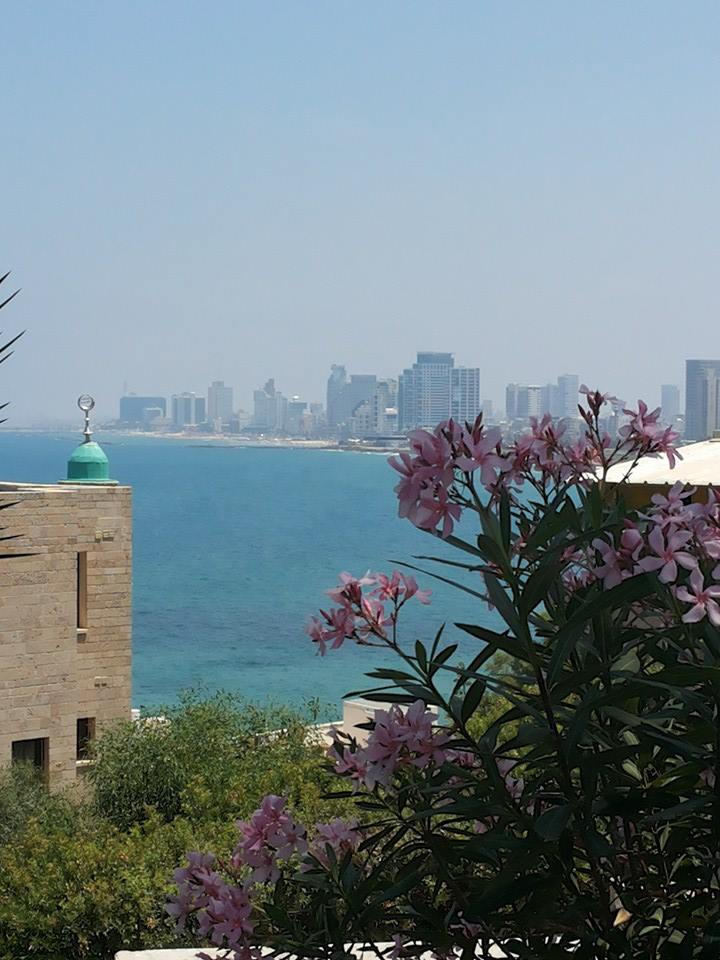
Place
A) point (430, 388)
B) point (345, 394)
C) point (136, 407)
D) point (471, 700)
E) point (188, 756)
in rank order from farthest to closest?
1. point (136, 407)
2. point (345, 394)
3. point (430, 388)
4. point (188, 756)
5. point (471, 700)

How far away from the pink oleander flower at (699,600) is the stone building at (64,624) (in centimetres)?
1501

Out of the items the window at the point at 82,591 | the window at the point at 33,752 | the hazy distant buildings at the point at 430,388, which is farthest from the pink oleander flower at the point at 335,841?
the hazy distant buildings at the point at 430,388

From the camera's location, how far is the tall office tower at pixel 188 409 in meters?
144

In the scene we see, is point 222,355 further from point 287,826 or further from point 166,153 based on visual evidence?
point 287,826

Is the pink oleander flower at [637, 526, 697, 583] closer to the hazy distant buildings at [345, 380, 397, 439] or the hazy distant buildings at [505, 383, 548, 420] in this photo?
the hazy distant buildings at [505, 383, 548, 420]

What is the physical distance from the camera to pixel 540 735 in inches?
54.2

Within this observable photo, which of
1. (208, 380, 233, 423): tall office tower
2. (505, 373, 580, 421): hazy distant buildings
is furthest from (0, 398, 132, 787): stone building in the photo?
(208, 380, 233, 423): tall office tower

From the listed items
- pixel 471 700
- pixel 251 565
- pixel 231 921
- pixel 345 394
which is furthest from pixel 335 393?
pixel 471 700

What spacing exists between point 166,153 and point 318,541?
88.2 ft

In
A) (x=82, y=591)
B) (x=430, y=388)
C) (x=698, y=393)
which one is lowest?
(x=82, y=591)

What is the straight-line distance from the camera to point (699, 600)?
1.37 metres

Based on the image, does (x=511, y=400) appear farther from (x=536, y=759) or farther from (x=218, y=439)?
(x=536, y=759)

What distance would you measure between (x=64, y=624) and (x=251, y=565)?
61190 mm

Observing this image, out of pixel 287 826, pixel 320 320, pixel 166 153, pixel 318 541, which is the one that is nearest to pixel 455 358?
pixel 320 320
